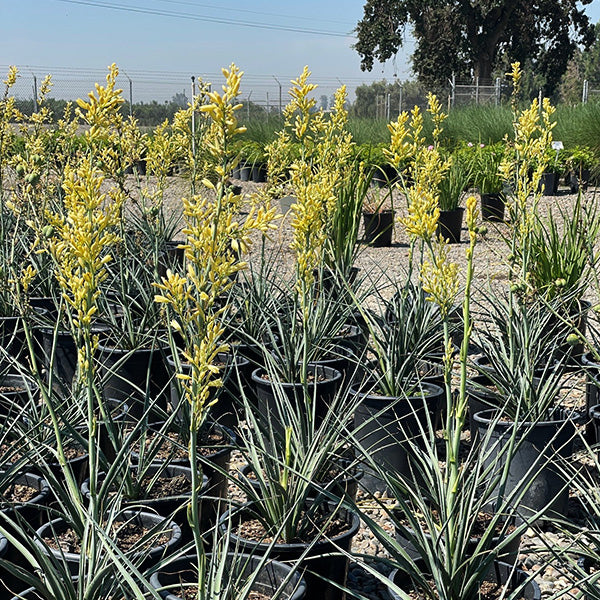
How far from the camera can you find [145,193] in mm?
5086

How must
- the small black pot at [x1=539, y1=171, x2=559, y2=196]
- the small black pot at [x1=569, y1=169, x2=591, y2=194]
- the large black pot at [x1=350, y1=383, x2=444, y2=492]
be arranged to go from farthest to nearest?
the small black pot at [x1=569, y1=169, x2=591, y2=194]
the small black pot at [x1=539, y1=171, x2=559, y2=196]
the large black pot at [x1=350, y1=383, x2=444, y2=492]

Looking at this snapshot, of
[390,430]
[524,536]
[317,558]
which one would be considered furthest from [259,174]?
[317,558]

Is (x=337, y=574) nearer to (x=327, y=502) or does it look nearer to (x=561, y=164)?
(x=327, y=502)

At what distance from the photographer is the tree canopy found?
32.0 m

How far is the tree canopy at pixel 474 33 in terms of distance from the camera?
32000mm

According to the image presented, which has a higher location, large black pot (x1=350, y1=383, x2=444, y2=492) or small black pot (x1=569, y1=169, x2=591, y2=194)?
small black pot (x1=569, y1=169, x2=591, y2=194)

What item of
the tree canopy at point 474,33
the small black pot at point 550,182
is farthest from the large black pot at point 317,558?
the tree canopy at point 474,33

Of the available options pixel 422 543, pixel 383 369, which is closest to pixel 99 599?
pixel 422 543

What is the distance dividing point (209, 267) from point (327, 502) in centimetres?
131

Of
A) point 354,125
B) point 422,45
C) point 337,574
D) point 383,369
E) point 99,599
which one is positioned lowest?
point 337,574

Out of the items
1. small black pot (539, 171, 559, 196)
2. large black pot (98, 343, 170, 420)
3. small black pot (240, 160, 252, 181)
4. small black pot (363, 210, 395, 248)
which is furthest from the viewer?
small black pot (240, 160, 252, 181)

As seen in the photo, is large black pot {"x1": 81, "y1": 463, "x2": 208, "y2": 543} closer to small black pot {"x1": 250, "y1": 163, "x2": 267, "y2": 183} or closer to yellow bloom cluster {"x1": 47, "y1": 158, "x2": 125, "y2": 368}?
yellow bloom cluster {"x1": 47, "y1": 158, "x2": 125, "y2": 368}

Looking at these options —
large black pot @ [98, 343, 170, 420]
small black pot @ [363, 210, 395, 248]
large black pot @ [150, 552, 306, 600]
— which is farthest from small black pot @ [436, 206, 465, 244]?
large black pot @ [150, 552, 306, 600]

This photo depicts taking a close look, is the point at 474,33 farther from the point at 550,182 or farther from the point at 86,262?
the point at 86,262
